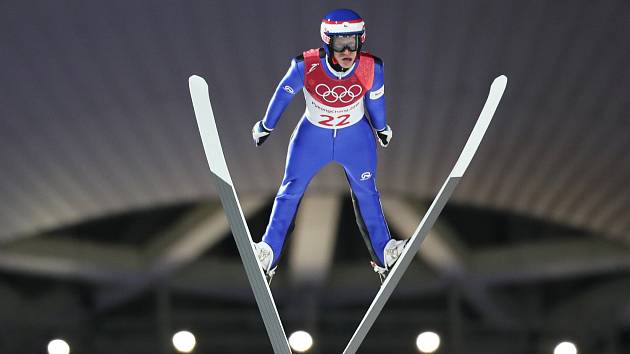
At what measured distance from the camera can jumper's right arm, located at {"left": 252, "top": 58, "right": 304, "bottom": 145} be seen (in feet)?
28.9

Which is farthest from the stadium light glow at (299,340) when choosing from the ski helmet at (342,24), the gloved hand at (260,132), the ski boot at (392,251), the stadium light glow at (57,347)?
the ski helmet at (342,24)

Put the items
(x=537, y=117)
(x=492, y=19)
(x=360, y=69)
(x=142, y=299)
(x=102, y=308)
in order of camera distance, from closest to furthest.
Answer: (x=360, y=69) → (x=492, y=19) → (x=537, y=117) → (x=102, y=308) → (x=142, y=299)

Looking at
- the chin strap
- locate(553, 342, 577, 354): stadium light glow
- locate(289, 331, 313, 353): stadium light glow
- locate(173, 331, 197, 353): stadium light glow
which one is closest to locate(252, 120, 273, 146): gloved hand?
the chin strap

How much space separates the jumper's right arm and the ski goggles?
342mm

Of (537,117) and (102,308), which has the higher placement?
(102,308)

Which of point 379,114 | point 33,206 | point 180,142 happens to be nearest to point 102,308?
point 33,206

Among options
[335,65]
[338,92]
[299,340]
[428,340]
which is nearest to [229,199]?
[338,92]

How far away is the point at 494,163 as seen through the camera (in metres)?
17.1

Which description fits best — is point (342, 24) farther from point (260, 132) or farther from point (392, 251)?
point (392, 251)

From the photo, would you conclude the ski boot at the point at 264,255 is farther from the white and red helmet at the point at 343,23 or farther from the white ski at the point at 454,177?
the white and red helmet at the point at 343,23

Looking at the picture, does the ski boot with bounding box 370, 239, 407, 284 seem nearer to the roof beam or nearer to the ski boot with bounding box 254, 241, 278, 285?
the ski boot with bounding box 254, 241, 278, 285

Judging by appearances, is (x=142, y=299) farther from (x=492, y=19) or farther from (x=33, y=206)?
(x=492, y=19)

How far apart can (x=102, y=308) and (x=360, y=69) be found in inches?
658

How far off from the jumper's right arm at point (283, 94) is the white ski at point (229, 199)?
1.50 feet
